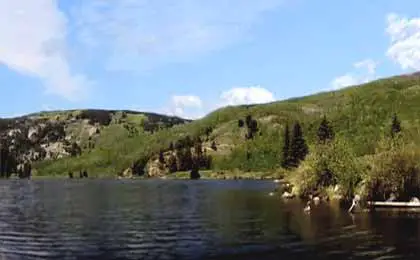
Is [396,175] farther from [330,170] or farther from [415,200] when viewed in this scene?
[330,170]

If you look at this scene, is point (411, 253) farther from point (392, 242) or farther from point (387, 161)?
point (387, 161)

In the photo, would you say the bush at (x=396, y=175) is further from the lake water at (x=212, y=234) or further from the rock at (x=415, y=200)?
the lake water at (x=212, y=234)

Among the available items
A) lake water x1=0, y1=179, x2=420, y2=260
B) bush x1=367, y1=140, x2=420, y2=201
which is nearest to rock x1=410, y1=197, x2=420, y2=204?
bush x1=367, y1=140, x2=420, y2=201

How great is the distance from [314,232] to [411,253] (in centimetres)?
1662

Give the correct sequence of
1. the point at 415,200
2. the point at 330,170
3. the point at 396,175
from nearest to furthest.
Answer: the point at 415,200
the point at 396,175
the point at 330,170

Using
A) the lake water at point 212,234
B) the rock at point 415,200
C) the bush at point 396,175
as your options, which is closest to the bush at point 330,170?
the bush at point 396,175

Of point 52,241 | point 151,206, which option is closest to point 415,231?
point 52,241


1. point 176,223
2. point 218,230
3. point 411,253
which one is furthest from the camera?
point 176,223

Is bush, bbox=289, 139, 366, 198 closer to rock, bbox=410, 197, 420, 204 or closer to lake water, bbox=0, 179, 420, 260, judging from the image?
lake water, bbox=0, 179, 420, 260

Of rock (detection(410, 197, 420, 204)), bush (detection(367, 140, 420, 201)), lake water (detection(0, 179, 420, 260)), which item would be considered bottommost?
lake water (detection(0, 179, 420, 260))

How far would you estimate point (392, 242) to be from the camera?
195 feet

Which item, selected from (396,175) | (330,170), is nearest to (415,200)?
(396,175)

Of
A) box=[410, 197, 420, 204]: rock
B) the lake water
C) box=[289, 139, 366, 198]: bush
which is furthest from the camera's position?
box=[289, 139, 366, 198]: bush

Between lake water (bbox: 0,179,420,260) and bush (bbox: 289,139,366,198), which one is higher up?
bush (bbox: 289,139,366,198)
